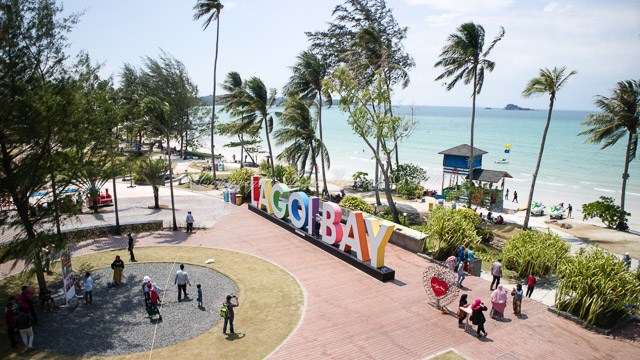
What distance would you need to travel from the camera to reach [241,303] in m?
15.3

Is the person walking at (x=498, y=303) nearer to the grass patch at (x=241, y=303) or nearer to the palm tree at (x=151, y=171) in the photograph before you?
the grass patch at (x=241, y=303)

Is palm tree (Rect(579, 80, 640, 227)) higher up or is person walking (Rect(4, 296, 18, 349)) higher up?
palm tree (Rect(579, 80, 640, 227))

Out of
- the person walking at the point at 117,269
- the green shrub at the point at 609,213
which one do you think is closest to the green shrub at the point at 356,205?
the person walking at the point at 117,269

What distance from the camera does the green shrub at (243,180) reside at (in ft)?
107

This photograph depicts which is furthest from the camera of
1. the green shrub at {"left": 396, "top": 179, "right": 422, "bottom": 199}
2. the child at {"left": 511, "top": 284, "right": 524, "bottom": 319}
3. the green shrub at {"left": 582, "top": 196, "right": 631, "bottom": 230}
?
the green shrub at {"left": 396, "top": 179, "right": 422, "bottom": 199}

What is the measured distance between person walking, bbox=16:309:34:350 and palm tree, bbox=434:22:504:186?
1153 inches

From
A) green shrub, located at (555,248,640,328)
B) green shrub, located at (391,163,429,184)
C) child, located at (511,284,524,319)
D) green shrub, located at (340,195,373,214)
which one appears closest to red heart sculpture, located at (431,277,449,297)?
child, located at (511,284,524,319)

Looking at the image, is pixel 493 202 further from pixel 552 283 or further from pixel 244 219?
pixel 244 219

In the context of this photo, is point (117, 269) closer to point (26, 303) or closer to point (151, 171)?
point (26, 303)

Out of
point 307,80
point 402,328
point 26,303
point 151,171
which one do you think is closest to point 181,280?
point 26,303

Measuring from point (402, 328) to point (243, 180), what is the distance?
23596mm

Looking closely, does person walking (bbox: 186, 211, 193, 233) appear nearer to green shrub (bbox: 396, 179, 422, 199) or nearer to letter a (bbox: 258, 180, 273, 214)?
letter a (bbox: 258, 180, 273, 214)

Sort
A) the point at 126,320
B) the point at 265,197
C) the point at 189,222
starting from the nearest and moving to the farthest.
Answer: the point at 126,320
the point at 189,222
the point at 265,197

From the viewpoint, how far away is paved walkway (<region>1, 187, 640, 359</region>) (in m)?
12.5
